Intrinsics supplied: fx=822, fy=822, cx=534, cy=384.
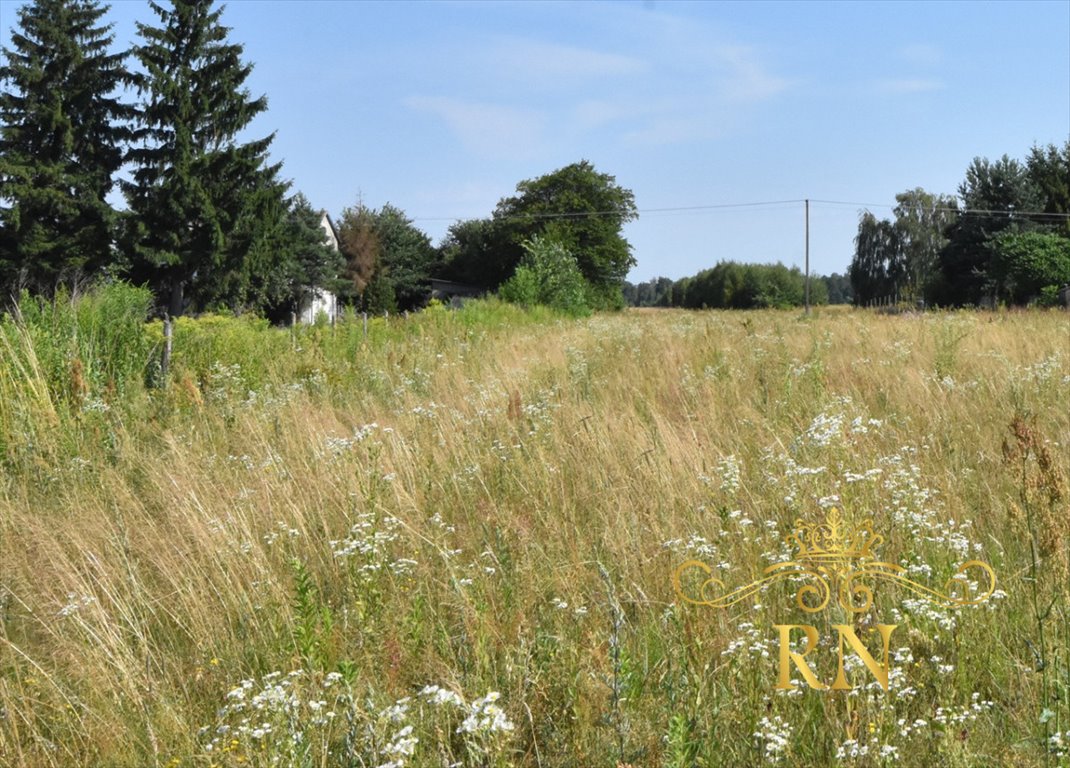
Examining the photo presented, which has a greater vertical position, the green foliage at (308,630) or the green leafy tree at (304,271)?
the green leafy tree at (304,271)

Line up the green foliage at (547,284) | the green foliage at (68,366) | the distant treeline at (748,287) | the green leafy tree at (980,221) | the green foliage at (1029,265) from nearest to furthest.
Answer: the green foliage at (68,366) → the green foliage at (547,284) → the green foliage at (1029,265) → the green leafy tree at (980,221) → the distant treeline at (748,287)

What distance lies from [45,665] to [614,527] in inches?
86.2

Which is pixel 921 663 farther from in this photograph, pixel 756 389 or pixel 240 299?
pixel 240 299

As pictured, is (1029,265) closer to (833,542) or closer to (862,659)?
(833,542)

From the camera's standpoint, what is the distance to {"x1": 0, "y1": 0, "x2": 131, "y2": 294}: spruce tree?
111 feet

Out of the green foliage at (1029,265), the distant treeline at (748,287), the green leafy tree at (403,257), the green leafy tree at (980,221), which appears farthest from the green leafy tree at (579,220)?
the green foliage at (1029,265)

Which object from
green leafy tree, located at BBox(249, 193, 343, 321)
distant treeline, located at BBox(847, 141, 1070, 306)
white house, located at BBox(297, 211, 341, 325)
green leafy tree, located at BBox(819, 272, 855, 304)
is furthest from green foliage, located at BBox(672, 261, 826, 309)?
green leafy tree, located at BBox(819, 272, 855, 304)

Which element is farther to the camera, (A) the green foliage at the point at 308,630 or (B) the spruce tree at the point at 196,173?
(B) the spruce tree at the point at 196,173

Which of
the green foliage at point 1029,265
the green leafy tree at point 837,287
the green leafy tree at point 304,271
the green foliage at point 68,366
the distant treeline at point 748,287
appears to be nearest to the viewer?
the green foliage at point 68,366

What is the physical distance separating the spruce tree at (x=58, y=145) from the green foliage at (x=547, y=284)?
740 inches

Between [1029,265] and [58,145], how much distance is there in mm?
40514

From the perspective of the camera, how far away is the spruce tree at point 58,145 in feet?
111

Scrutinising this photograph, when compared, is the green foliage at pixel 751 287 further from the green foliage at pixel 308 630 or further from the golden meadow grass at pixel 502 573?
the green foliage at pixel 308 630

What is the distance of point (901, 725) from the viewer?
2104 mm
